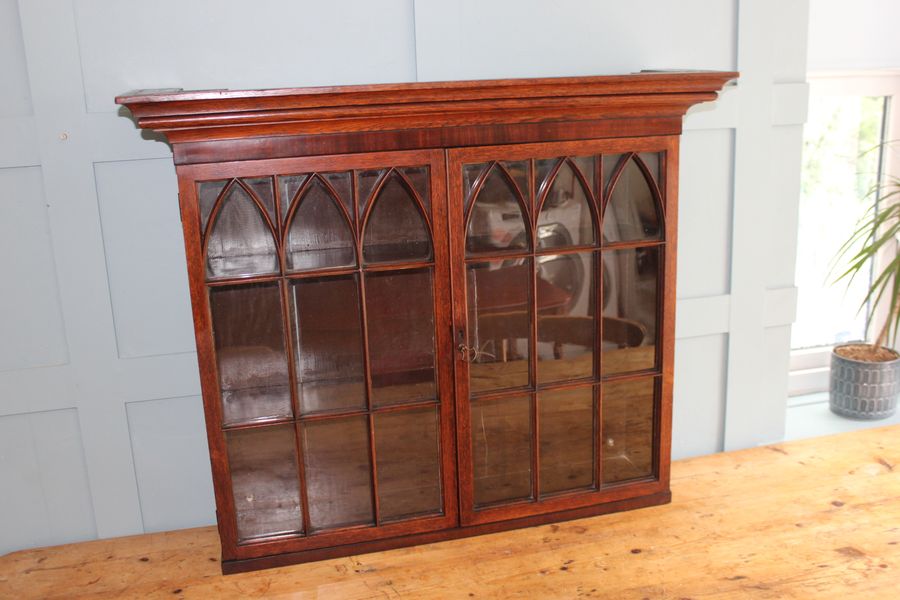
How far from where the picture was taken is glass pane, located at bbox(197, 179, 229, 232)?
2058 mm

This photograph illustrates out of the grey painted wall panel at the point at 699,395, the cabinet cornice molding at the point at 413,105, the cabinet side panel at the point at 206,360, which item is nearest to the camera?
the cabinet cornice molding at the point at 413,105

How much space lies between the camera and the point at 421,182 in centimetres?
216

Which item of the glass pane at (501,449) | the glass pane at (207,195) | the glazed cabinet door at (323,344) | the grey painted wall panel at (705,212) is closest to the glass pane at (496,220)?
the glazed cabinet door at (323,344)

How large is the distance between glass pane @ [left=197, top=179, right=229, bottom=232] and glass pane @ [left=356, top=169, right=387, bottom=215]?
35 centimetres

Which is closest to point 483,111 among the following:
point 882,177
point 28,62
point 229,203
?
point 229,203

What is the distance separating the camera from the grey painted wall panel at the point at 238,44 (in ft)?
7.50

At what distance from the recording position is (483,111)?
2.10 metres

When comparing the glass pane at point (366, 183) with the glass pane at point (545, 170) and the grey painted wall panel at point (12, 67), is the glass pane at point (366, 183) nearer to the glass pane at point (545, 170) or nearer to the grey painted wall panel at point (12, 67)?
the glass pane at point (545, 170)

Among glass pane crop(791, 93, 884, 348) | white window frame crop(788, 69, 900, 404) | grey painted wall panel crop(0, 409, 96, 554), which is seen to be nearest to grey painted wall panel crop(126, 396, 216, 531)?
grey painted wall panel crop(0, 409, 96, 554)

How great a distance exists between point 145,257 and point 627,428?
5.30 ft

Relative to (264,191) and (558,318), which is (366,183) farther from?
(558,318)

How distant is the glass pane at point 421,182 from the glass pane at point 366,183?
7 centimetres

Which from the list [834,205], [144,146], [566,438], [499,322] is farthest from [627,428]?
[144,146]

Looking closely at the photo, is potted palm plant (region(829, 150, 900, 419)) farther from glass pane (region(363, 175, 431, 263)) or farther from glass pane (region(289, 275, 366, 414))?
glass pane (region(289, 275, 366, 414))
